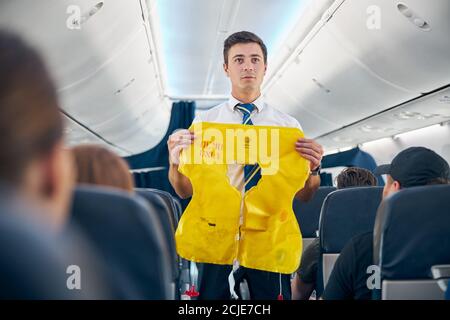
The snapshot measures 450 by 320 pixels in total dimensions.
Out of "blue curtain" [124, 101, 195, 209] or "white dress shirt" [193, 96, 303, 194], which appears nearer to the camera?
"white dress shirt" [193, 96, 303, 194]

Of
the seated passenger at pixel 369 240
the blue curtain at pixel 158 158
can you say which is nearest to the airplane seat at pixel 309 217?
the blue curtain at pixel 158 158

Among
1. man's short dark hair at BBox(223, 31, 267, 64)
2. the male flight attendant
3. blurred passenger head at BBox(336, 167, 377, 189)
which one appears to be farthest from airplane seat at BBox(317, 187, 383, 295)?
man's short dark hair at BBox(223, 31, 267, 64)

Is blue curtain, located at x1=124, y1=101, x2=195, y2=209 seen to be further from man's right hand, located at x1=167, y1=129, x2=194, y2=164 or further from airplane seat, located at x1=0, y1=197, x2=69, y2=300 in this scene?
airplane seat, located at x1=0, y1=197, x2=69, y2=300

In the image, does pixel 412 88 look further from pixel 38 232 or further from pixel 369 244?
pixel 38 232

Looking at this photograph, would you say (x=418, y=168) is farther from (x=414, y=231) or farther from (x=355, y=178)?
(x=355, y=178)

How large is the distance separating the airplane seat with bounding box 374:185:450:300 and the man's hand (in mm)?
276

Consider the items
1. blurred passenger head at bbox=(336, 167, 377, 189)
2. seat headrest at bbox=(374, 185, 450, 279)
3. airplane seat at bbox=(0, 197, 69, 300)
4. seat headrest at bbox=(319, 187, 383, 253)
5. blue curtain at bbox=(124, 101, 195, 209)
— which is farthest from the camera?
blurred passenger head at bbox=(336, 167, 377, 189)

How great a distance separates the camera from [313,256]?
2.77 meters

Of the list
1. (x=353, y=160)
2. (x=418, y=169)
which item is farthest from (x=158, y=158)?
(x=418, y=169)

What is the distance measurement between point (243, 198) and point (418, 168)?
0.58m

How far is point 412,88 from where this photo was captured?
144 inches

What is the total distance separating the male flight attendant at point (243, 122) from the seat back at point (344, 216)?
42 cm

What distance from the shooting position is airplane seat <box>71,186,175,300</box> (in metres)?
0.88

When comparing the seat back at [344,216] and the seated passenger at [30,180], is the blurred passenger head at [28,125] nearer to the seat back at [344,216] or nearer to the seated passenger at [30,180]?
the seated passenger at [30,180]
